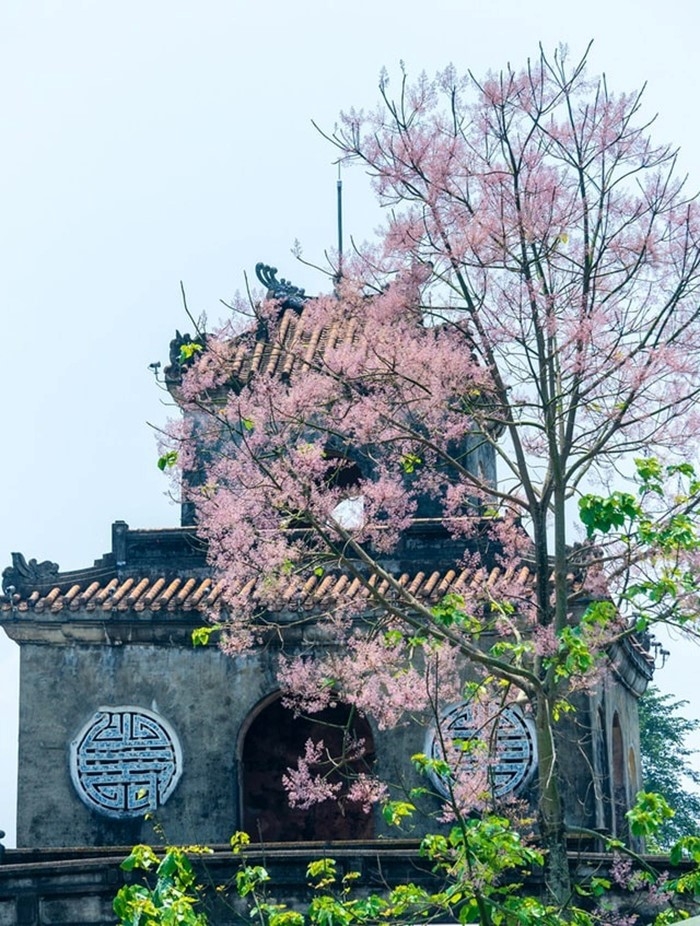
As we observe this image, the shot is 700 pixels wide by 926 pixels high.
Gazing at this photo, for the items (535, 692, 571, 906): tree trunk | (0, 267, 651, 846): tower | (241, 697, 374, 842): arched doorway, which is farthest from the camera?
(241, 697, 374, 842): arched doorway

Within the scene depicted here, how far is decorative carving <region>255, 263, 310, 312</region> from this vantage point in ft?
80.3

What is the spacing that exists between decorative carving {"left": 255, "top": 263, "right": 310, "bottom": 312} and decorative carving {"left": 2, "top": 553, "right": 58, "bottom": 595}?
16.7 feet

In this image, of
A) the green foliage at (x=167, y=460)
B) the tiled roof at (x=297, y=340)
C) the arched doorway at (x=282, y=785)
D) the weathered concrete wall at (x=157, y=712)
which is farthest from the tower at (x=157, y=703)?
the green foliage at (x=167, y=460)

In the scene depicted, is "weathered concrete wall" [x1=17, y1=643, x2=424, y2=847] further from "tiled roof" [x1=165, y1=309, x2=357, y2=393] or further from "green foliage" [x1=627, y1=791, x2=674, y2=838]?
"green foliage" [x1=627, y1=791, x2=674, y2=838]

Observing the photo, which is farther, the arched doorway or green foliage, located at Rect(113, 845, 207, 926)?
the arched doorway

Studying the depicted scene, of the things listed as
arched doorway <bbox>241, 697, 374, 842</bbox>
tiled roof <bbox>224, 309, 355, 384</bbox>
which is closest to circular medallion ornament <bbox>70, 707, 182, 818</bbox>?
arched doorway <bbox>241, 697, 374, 842</bbox>

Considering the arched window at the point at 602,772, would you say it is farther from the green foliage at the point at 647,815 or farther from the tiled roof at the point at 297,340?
the green foliage at the point at 647,815

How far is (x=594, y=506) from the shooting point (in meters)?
13.7

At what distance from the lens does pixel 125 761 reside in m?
A: 20.6

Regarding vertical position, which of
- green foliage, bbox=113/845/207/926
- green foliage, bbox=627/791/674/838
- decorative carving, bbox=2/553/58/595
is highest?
decorative carving, bbox=2/553/58/595

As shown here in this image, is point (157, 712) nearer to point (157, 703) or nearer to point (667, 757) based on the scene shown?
point (157, 703)

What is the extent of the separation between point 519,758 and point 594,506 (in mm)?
6467

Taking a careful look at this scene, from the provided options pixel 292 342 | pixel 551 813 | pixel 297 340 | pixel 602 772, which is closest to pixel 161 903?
pixel 551 813

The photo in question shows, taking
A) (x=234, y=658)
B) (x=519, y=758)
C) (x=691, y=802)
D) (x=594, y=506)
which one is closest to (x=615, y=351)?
(x=594, y=506)
